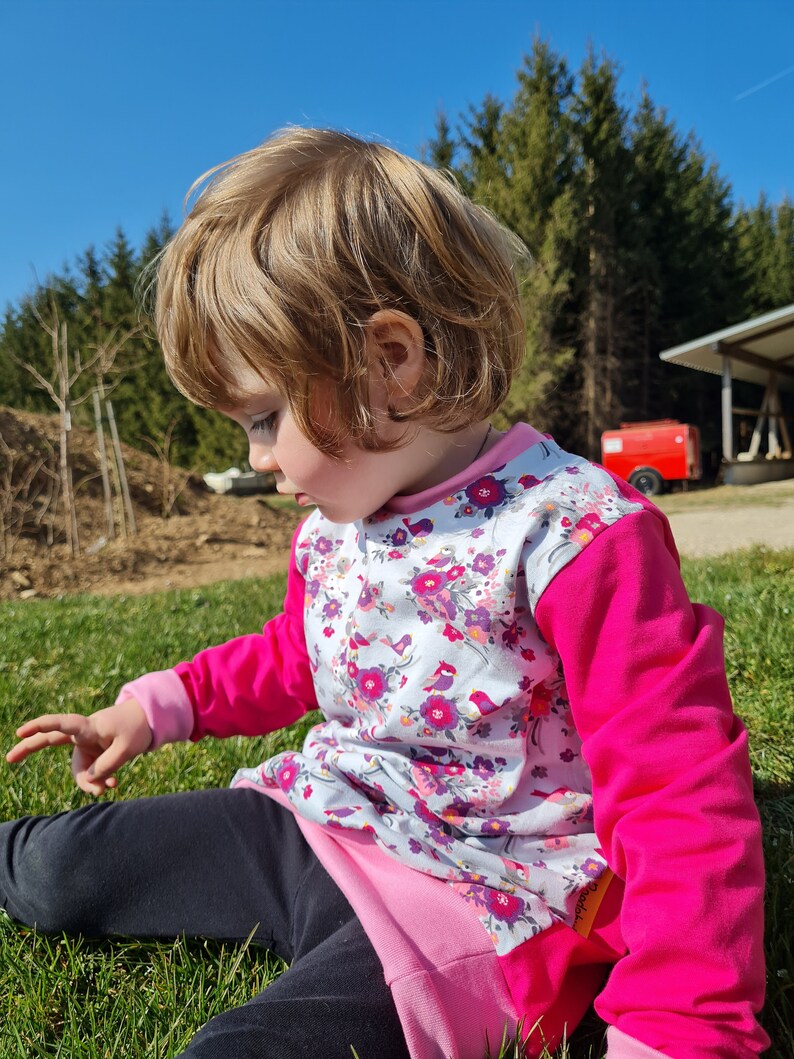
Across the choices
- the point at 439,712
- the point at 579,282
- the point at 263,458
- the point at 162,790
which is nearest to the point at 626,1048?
the point at 439,712

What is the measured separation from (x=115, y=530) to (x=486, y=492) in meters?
10.6

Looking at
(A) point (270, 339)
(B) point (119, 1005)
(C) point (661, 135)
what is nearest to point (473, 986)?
(B) point (119, 1005)

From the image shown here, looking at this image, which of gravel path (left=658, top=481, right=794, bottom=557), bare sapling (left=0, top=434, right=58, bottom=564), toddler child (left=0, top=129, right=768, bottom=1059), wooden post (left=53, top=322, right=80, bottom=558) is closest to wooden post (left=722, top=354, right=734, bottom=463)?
gravel path (left=658, top=481, right=794, bottom=557)

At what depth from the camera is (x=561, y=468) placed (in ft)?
3.92

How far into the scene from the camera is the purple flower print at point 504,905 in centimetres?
111

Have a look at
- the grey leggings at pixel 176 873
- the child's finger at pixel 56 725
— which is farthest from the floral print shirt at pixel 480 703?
the child's finger at pixel 56 725

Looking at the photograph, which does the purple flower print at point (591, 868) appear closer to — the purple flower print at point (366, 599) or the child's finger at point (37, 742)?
the purple flower print at point (366, 599)

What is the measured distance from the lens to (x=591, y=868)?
115 cm

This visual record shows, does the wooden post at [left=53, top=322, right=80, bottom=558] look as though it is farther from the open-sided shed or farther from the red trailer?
the open-sided shed

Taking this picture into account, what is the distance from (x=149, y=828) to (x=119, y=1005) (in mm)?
274

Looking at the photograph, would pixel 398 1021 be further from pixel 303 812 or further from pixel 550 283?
pixel 550 283

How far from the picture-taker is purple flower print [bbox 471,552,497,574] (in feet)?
3.79

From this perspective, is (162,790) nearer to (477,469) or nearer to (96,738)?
(96,738)

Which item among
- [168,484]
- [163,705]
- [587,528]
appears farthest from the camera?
[168,484]
